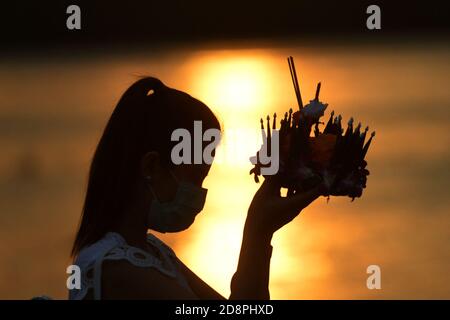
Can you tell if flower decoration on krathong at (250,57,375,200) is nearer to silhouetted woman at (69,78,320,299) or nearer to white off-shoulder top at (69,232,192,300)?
silhouetted woman at (69,78,320,299)

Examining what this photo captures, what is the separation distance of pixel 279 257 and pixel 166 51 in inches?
581

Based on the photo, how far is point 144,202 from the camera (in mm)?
4160

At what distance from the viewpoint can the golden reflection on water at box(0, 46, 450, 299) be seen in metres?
11.0

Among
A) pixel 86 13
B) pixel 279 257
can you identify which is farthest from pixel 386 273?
pixel 86 13

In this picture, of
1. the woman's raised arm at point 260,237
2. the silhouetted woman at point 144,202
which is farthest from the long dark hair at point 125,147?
the woman's raised arm at point 260,237

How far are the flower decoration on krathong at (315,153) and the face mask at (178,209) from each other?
0.19m

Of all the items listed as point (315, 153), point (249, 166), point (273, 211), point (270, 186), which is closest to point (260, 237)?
point (273, 211)

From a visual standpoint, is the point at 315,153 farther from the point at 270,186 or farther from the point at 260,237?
the point at 260,237

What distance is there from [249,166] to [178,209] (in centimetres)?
1118

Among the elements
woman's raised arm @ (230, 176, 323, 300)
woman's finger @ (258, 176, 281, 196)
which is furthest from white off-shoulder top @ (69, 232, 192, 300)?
woman's finger @ (258, 176, 281, 196)

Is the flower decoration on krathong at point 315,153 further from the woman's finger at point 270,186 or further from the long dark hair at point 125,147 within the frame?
the long dark hair at point 125,147

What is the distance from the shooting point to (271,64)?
24.2m

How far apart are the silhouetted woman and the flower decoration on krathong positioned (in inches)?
6.6

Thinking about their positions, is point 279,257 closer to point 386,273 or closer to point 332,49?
point 386,273
